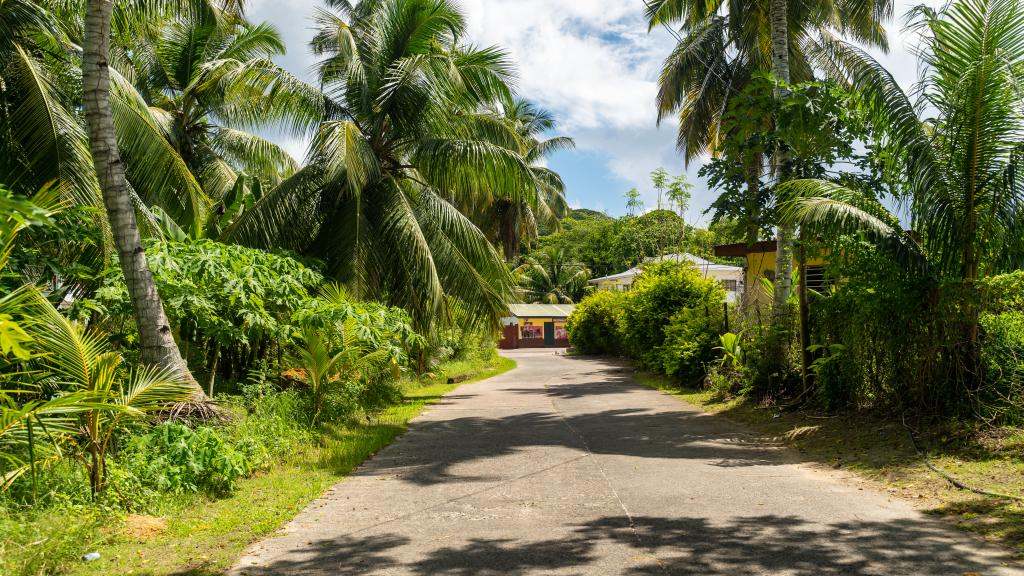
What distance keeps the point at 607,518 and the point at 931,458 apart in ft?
12.4

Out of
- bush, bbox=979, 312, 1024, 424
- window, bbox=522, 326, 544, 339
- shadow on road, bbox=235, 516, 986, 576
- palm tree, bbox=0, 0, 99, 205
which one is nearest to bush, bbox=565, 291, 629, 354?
window, bbox=522, 326, 544, 339

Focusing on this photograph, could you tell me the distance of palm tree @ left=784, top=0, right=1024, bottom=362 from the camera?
815 cm

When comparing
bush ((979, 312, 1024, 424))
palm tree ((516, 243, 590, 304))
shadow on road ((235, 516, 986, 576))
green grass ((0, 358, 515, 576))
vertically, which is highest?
palm tree ((516, 243, 590, 304))

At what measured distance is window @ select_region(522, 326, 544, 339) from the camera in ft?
177

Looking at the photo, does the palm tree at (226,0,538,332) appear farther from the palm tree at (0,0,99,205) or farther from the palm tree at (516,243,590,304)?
the palm tree at (516,243,590,304)

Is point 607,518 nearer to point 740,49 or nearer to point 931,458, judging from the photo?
point 931,458

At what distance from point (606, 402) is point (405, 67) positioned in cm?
743

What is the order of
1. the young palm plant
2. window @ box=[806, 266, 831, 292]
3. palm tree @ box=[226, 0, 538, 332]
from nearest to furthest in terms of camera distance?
the young palm plant < palm tree @ box=[226, 0, 538, 332] < window @ box=[806, 266, 831, 292]

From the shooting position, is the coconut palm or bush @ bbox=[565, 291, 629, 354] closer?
the coconut palm

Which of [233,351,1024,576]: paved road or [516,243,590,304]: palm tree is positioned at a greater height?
[516,243,590,304]: palm tree

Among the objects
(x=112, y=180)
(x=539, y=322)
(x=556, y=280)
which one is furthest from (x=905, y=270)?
(x=556, y=280)

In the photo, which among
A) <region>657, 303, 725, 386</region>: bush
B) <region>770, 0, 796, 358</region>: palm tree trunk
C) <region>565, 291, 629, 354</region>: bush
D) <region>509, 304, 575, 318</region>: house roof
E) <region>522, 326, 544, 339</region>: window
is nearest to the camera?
<region>770, 0, 796, 358</region>: palm tree trunk

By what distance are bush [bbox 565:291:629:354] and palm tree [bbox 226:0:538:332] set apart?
1392 cm

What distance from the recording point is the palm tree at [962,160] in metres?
8.15
